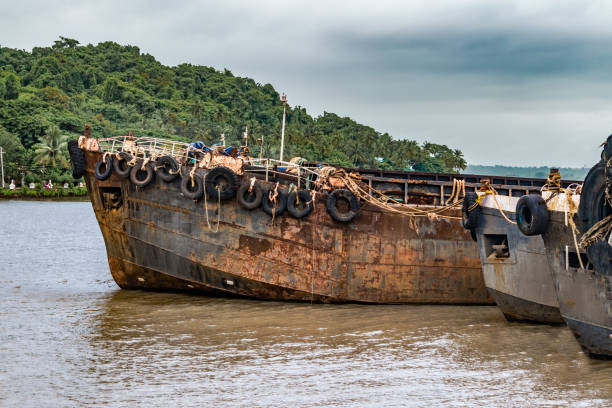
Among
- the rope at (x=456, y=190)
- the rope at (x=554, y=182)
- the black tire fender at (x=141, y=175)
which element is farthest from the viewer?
the rope at (x=456, y=190)

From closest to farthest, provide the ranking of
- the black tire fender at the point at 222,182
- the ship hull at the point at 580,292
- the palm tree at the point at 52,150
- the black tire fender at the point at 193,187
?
the ship hull at the point at 580,292
the black tire fender at the point at 222,182
the black tire fender at the point at 193,187
the palm tree at the point at 52,150

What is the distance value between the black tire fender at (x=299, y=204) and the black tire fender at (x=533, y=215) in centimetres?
461

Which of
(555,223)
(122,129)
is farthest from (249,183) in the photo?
(122,129)

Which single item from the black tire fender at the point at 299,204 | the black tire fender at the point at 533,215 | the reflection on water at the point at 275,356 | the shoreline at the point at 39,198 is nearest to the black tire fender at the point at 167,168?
the black tire fender at the point at 299,204

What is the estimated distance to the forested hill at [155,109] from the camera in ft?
311

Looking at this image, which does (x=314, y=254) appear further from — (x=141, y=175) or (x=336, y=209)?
(x=141, y=175)

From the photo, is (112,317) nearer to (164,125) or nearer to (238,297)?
(238,297)

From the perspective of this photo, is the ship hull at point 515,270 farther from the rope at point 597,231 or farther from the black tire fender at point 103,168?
the black tire fender at point 103,168

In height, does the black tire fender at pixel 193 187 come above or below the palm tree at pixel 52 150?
below

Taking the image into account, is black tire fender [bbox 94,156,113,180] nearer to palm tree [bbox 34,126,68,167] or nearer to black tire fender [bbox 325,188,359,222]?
black tire fender [bbox 325,188,359,222]

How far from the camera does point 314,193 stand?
1393 centimetres

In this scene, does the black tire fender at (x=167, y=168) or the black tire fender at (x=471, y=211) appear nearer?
the black tire fender at (x=471, y=211)

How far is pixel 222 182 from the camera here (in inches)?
554

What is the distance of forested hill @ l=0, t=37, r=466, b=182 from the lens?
3735 inches
